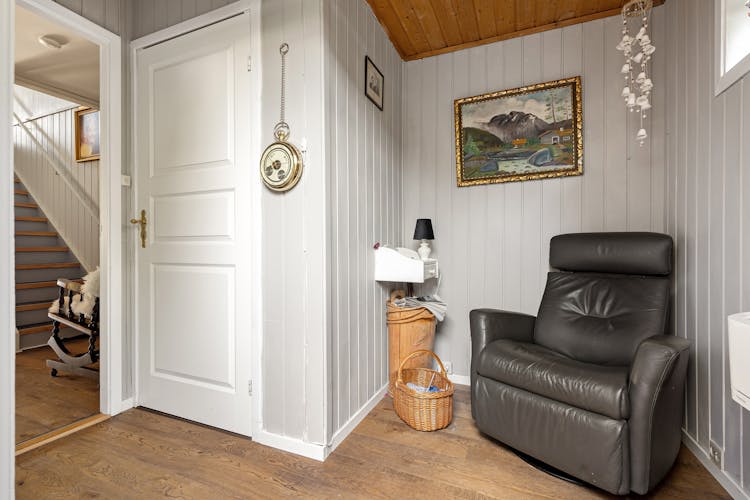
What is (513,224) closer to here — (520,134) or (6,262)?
(520,134)

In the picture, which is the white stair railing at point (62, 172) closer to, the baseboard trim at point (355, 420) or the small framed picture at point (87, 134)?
the small framed picture at point (87, 134)

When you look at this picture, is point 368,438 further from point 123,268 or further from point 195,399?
point 123,268

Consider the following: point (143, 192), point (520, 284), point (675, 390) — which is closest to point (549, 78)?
point (520, 284)

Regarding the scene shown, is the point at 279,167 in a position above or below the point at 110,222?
above

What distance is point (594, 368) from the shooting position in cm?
147

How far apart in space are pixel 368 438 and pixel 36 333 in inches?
145

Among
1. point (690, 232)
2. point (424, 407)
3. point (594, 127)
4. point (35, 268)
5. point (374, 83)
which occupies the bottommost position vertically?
point (424, 407)

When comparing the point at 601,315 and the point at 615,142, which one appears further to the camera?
the point at 615,142

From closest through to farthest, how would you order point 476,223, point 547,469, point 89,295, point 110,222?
point 547,469 < point 110,222 < point 476,223 < point 89,295

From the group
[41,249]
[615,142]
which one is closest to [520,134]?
[615,142]

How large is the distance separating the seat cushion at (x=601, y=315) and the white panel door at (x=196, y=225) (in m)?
1.74

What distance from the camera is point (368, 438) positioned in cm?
182

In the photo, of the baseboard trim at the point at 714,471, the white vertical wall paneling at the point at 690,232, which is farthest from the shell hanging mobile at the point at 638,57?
the baseboard trim at the point at 714,471

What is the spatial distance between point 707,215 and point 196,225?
2582 millimetres
